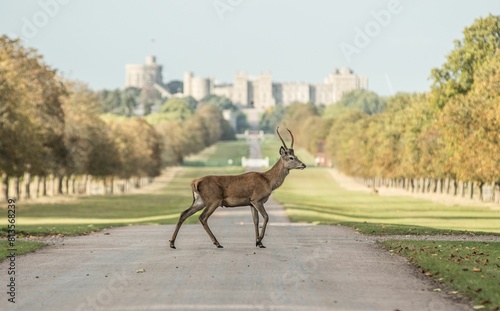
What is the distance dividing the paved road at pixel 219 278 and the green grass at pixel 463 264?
0.53 meters

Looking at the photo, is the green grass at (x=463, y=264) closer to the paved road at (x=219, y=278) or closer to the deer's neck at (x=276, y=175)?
the paved road at (x=219, y=278)

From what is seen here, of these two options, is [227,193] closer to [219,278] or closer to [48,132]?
[219,278]

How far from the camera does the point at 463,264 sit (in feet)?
77.7

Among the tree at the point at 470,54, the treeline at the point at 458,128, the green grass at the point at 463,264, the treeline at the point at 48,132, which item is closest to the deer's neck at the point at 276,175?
the green grass at the point at 463,264

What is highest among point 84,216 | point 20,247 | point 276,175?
point 276,175

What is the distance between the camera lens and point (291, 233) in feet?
124

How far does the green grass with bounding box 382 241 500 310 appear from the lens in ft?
60.5

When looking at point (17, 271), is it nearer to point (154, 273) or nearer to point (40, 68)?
point (154, 273)

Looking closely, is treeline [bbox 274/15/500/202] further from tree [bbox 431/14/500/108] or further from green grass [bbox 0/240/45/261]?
green grass [bbox 0/240/45/261]

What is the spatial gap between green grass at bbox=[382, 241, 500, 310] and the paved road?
0.53 metres

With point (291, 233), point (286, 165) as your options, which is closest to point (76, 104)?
point (291, 233)

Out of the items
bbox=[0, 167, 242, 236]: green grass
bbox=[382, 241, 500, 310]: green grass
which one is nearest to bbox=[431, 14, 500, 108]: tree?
bbox=[0, 167, 242, 236]: green grass

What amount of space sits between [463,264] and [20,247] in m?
12.8

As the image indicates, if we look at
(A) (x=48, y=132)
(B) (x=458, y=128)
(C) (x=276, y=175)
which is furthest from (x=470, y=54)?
(C) (x=276, y=175)
